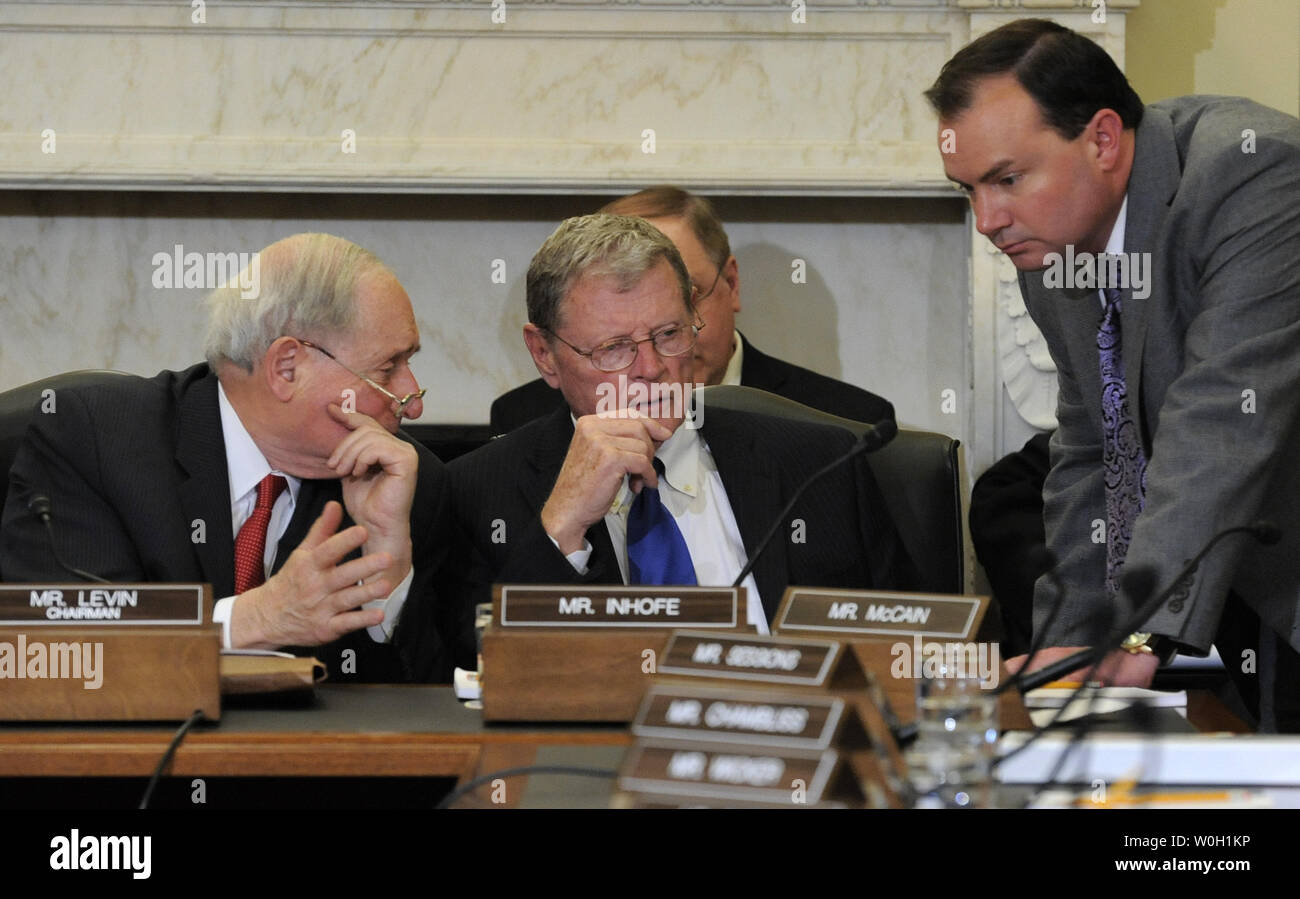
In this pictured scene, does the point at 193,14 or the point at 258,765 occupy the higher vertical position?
the point at 193,14

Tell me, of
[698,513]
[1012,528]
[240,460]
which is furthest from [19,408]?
[1012,528]

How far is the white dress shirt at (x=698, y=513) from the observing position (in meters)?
2.21

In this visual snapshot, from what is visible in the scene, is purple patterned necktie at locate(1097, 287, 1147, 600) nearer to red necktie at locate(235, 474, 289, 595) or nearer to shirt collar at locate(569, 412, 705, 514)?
shirt collar at locate(569, 412, 705, 514)

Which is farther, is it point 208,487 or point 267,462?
point 267,462

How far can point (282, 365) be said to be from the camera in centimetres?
219

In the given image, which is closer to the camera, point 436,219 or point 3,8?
point 3,8

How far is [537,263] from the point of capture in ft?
7.76

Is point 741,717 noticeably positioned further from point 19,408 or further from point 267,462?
point 19,408

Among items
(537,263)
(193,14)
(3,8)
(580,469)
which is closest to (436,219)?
(193,14)

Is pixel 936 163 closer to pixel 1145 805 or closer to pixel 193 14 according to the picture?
pixel 193 14

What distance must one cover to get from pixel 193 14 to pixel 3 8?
0.44 meters

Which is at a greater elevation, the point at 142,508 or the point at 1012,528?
the point at 142,508

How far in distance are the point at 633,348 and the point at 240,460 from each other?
1.93ft
